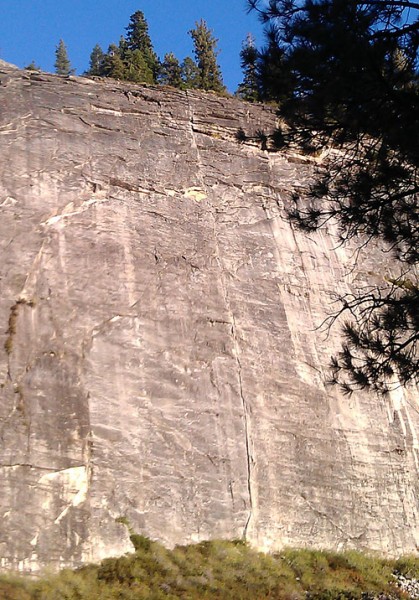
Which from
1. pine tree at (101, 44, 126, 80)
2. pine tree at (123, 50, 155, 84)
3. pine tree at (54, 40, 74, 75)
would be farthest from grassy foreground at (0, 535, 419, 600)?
pine tree at (54, 40, 74, 75)

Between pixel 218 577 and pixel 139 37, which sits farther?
pixel 139 37

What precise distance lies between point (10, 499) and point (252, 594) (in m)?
3.89

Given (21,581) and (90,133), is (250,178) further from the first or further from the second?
(21,581)

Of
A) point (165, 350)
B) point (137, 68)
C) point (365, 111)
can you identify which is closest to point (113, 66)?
point (137, 68)

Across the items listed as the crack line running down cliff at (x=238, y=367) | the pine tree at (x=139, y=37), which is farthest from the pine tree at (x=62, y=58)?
the crack line running down cliff at (x=238, y=367)

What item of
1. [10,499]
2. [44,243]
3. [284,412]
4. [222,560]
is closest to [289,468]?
[284,412]

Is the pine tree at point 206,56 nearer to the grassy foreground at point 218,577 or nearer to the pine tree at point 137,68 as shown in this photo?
the pine tree at point 137,68

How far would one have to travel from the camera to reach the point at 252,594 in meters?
10.7

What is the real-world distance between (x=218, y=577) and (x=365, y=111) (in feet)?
23.4

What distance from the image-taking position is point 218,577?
1097cm

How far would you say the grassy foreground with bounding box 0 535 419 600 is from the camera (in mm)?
10164

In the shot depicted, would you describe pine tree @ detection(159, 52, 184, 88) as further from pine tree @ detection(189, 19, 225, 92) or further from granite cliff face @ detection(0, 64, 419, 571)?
granite cliff face @ detection(0, 64, 419, 571)

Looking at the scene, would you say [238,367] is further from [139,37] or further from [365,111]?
[139,37]

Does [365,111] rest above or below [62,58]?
below
